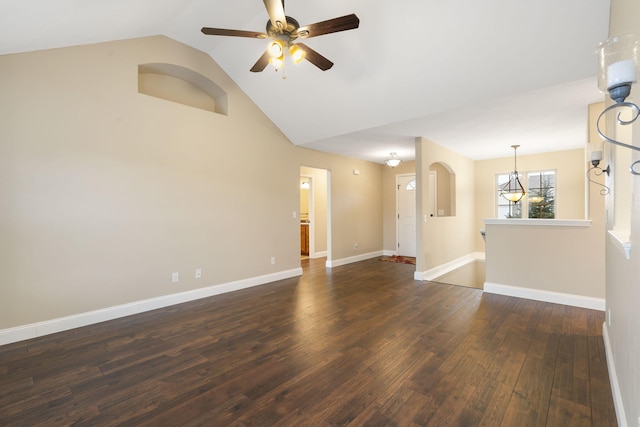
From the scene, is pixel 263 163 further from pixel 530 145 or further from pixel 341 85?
pixel 530 145

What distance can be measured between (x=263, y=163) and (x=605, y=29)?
4.42m

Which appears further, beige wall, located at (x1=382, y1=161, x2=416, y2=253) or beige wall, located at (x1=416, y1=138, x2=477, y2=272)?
beige wall, located at (x1=382, y1=161, x2=416, y2=253)

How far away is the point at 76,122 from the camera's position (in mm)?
3150

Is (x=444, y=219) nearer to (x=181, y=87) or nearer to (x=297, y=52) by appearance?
(x=297, y=52)

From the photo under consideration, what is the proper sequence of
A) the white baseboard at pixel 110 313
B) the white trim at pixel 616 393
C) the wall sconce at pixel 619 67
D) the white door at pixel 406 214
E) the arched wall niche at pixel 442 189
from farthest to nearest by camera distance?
the white door at pixel 406 214 → the arched wall niche at pixel 442 189 → the white baseboard at pixel 110 313 → the white trim at pixel 616 393 → the wall sconce at pixel 619 67

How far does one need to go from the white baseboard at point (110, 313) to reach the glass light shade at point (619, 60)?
14.9 ft

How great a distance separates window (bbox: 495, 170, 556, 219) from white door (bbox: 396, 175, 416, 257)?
2.27m

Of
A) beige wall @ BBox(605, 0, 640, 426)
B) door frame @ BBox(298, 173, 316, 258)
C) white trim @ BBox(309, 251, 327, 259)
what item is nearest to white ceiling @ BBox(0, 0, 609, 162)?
beige wall @ BBox(605, 0, 640, 426)

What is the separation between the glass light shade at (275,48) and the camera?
2.62m

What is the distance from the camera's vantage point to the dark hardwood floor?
1789 mm

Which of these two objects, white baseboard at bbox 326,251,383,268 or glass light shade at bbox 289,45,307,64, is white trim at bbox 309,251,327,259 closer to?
white baseboard at bbox 326,251,383,268

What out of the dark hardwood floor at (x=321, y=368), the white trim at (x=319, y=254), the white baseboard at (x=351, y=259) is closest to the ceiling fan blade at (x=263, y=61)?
the dark hardwood floor at (x=321, y=368)

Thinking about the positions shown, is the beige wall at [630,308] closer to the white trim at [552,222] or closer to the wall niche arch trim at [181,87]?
the white trim at [552,222]

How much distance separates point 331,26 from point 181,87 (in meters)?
2.93
